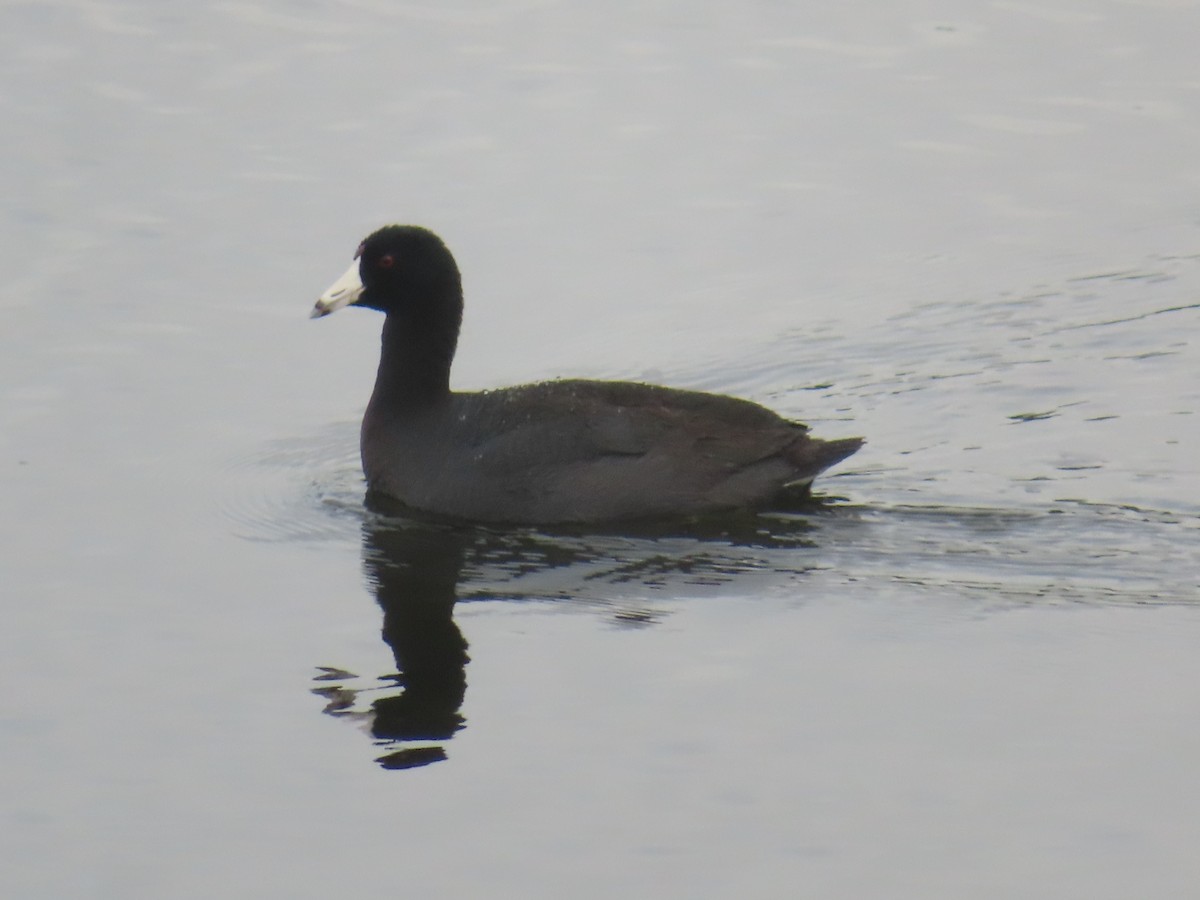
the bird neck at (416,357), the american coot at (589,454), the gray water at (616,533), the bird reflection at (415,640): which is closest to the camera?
the gray water at (616,533)

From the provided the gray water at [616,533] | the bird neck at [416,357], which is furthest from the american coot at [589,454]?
the gray water at [616,533]

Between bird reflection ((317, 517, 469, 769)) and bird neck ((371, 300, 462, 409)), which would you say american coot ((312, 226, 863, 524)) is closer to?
bird neck ((371, 300, 462, 409))

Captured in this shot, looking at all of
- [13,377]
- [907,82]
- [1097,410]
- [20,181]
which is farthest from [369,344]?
[907,82]

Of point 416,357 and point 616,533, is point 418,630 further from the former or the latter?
point 416,357

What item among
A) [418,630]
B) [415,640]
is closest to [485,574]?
[418,630]

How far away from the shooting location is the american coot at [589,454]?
9656 millimetres

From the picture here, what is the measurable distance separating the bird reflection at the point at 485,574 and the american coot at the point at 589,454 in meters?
0.11

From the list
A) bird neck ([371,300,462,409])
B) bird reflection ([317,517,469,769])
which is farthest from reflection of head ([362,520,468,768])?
bird neck ([371,300,462,409])

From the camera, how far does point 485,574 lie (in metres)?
9.05

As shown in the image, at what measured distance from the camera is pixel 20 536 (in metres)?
9.21

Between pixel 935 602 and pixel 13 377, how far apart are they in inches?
205

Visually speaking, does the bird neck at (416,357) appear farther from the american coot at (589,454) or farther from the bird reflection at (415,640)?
the bird reflection at (415,640)

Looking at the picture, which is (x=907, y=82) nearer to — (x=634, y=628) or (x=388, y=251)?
(x=388, y=251)

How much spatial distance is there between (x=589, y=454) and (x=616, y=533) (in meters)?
0.39
